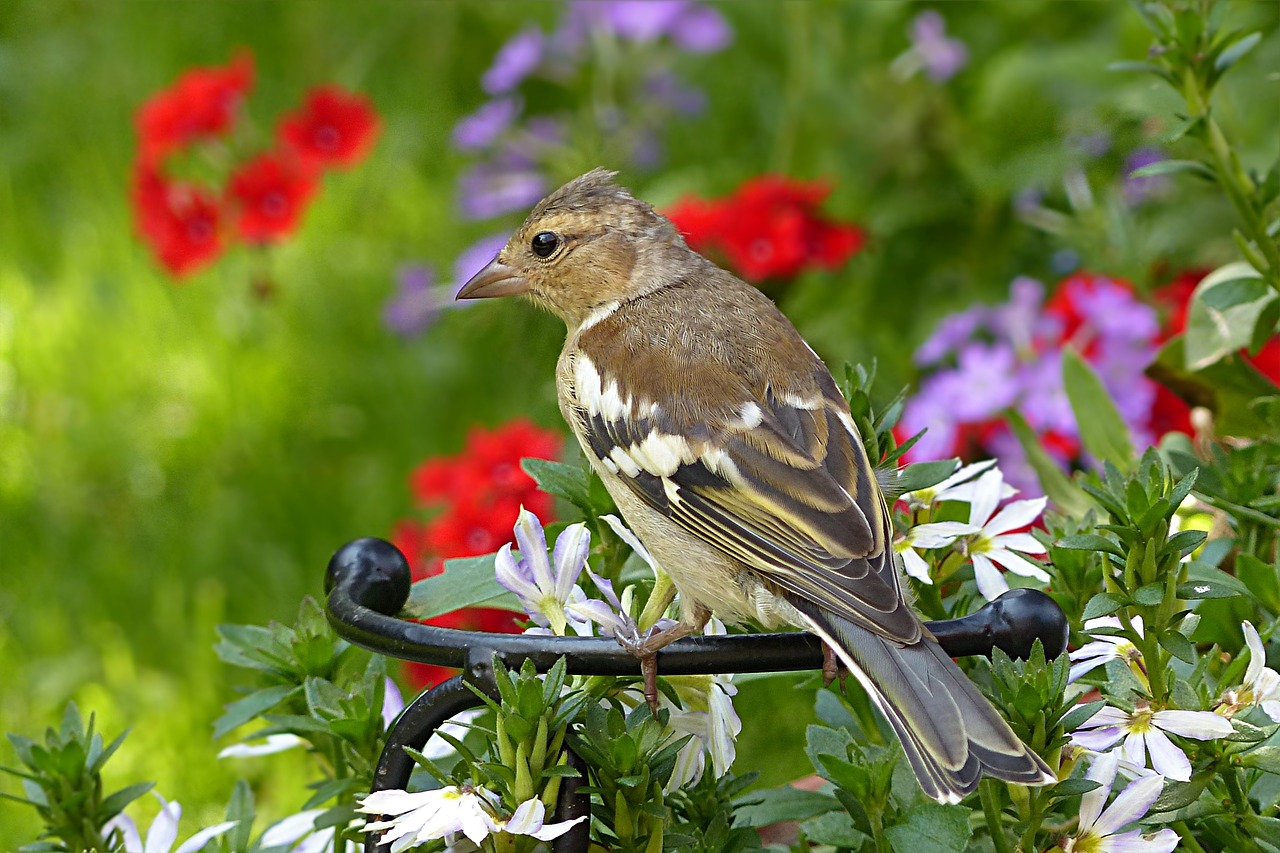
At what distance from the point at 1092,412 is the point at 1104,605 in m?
1.02

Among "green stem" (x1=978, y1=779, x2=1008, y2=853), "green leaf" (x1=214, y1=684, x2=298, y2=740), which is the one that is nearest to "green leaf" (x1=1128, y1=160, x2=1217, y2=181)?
"green stem" (x1=978, y1=779, x2=1008, y2=853)

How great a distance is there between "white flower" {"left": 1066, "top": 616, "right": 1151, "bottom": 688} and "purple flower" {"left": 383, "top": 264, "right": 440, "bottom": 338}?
3.19 m

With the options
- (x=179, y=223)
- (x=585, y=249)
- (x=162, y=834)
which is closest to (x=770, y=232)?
(x=585, y=249)

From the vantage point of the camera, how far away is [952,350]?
3609 mm

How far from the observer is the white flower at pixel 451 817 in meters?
1.36

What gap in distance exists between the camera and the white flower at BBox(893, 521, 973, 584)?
1.73 m

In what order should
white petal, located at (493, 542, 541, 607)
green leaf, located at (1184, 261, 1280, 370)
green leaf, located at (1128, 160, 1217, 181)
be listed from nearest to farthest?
1. white petal, located at (493, 542, 541, 607)
2. green leaf, located at (1128, 160, 1217, 181)
3. green leaf, located at (1184, 261, 1280, 370)

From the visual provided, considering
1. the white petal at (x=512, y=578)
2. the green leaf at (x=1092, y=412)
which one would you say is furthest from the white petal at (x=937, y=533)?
the green leaf at (x=1092, y=412)

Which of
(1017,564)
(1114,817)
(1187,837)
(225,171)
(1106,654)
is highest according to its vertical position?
(225,171)

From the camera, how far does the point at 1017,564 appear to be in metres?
1.74

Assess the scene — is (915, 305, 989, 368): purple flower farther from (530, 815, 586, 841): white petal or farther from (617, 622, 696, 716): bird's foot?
(530, 815, 586, 841): white petal

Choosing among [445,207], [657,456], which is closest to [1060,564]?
[657,456]

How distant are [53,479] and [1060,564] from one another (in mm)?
3287

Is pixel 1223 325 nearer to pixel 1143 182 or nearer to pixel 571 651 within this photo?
pixel 571 651
